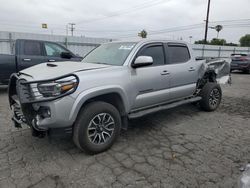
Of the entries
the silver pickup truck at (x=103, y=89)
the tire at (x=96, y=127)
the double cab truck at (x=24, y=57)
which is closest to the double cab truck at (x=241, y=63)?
the silver pickup truck at (x=103, y=89)

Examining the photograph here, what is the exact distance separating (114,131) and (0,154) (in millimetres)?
1747

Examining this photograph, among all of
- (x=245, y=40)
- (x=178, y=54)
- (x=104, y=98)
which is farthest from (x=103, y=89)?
(x=245, y=40)

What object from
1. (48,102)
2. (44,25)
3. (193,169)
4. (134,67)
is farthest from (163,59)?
(44,25)

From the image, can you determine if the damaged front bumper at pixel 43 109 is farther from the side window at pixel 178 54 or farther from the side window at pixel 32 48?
the side window at pixel 32 48

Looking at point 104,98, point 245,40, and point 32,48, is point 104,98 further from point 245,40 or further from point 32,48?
point 245,40

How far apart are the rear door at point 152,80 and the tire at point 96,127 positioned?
0.59 m

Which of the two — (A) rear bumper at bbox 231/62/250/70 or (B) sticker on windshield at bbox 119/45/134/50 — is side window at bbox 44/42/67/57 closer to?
(B) sticker on windshield at bbox 119/45/134/50

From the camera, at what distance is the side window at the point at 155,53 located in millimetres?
4074

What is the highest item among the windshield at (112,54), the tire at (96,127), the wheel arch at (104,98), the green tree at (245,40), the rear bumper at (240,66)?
the green tree at (245,40)

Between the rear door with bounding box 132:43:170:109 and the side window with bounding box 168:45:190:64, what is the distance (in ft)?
0.79

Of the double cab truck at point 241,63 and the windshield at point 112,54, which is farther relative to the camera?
the double cab truck at point 241,63

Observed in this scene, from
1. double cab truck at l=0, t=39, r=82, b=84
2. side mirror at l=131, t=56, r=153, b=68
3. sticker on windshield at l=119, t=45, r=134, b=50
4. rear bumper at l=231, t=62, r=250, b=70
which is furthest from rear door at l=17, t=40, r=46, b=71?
rear bumper at l=231, t=62, r=250, b=70

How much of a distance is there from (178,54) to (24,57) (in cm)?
512

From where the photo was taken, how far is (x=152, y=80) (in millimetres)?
3900
